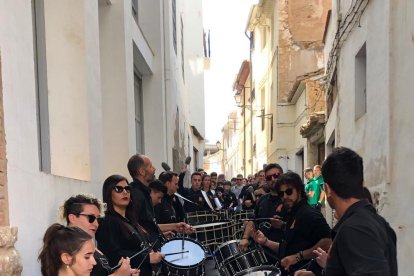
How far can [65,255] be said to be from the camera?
2.50 meters


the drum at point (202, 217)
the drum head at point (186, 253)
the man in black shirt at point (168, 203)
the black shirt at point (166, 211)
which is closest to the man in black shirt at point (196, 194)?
the drum at point (202, 217)

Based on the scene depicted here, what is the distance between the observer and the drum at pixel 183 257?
4.83m

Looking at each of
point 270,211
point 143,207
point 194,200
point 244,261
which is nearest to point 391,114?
point 270,211

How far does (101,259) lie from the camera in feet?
10.1

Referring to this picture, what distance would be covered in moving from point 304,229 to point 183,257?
1.59 metres

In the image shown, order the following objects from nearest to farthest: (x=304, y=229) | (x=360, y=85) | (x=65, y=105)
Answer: (x=304, y=229) → (x=65, y=105) → (x=360, y=85)

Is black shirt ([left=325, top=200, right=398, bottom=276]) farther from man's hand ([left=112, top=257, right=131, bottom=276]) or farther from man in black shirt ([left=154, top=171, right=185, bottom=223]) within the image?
man in black shirt ([left=154, top=171, right=185, bottom=223])

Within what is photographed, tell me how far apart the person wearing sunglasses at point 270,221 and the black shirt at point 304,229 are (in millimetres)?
771

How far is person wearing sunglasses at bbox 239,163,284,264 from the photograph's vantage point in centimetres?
494

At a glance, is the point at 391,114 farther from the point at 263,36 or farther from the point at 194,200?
the point at 263,36

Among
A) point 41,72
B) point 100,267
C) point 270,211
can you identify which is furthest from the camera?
point 270,211

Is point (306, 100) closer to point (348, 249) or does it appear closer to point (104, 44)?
point (104, 44)

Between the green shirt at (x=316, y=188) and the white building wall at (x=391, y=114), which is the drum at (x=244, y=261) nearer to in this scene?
the white building wall at (x=391, y=114)

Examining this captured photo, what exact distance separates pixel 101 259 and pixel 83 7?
2685mm
